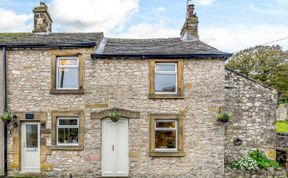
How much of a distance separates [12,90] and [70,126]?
308 centimetres

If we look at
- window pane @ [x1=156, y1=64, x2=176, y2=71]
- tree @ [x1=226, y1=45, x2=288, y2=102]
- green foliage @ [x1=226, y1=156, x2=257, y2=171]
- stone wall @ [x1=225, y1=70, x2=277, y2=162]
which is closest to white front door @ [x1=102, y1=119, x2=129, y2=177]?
window pane @ [x1=156, y1=64, x2=176, y2=71]

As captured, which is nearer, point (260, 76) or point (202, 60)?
point (202, 60)

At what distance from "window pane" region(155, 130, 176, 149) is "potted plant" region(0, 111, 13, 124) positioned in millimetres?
6488

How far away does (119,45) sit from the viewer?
41.1 ft

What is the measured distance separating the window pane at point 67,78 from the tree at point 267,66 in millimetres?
35305

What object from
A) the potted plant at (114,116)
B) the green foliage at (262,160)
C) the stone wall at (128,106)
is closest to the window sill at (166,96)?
the stone wall at (128,106)

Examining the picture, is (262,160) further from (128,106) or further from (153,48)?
(153,48)

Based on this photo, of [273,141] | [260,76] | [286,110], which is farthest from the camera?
[260,76]

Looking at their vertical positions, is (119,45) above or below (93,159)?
above

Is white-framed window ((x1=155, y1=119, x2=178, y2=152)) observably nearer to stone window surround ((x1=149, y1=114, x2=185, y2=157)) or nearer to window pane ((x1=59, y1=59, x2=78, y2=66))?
stone window surround ((x1=149, y1=114, x2=185, y2=157))

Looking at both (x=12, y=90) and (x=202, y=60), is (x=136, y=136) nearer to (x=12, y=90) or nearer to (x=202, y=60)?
(x=202, y=60)

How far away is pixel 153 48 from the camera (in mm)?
11844

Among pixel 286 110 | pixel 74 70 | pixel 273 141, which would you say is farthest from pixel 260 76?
pixel 74 70

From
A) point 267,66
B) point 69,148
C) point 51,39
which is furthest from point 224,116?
point 267,66
